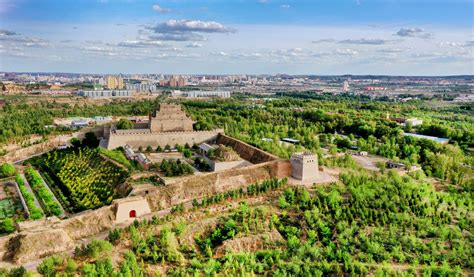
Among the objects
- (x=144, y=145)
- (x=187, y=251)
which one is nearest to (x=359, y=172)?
(x=187, y=251)

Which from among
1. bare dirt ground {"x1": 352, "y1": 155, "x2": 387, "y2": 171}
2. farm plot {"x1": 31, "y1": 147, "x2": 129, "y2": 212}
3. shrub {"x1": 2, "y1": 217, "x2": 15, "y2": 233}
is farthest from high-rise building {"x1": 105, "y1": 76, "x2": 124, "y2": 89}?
shrub {"x1": 2, "y1": 217, "x2": 15, "y2": 233}

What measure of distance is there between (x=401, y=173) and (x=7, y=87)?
60.3 metres

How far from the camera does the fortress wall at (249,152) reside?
2073 centimetres

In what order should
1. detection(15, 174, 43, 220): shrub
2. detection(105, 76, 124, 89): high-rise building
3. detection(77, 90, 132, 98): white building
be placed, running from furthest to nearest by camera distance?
detection(105, 76, 124, 89): high-rise building → detection(77, 90, 132, 98): white building → detection(15, 174, 43, 220): shrub

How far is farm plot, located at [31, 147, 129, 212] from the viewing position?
57.9 feet

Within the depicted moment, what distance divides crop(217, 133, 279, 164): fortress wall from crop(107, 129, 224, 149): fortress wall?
5.32 ft

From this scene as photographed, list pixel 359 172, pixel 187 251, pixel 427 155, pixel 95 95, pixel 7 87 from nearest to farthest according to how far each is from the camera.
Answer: pixel 187 251
pixel 359 172
pixel 427 155
pixel 7 87
pixel 95 95

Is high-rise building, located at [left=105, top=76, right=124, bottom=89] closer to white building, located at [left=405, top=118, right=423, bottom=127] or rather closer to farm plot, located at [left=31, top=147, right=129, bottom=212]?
Answer: farm plot, located at [left=31, top=147, right=129, bottom=212]

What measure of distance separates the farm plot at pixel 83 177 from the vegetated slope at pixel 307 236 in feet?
13.2

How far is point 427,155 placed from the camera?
78.7ft

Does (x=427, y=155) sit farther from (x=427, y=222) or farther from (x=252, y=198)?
(x=252, y=198)

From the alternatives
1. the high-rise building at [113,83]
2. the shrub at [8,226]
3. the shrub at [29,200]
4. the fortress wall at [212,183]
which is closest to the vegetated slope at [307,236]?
the fortress wall at [212,183]

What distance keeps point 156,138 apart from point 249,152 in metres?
6.22

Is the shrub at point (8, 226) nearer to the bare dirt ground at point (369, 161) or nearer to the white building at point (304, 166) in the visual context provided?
the white building at point (304, 166)
